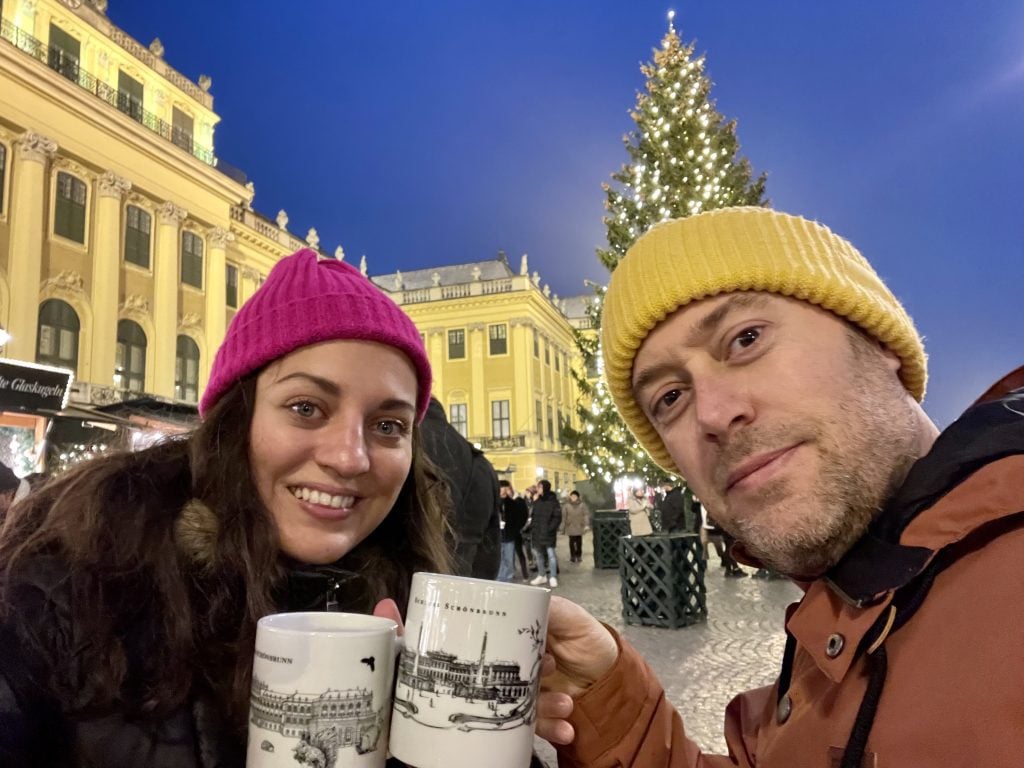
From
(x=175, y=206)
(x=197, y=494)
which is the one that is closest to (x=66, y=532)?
(x=197, y=494)

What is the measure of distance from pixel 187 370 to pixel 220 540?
2090 centimetres

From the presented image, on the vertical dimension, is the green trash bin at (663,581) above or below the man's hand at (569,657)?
below

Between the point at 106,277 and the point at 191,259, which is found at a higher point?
the point at 191,259

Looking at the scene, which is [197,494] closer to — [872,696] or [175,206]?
[872,696]

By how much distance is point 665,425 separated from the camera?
137 cm

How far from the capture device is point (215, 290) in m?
20.8

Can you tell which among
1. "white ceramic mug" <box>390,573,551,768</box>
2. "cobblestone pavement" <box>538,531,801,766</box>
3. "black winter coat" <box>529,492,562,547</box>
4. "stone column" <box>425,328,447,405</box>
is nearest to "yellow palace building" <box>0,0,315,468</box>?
"black winter coat" <box>529,492,562,547</box>

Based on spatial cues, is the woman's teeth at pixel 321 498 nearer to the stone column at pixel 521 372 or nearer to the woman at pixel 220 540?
the woman at pixel 220 540

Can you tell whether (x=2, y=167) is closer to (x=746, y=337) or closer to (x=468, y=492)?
(x=468, y=492)

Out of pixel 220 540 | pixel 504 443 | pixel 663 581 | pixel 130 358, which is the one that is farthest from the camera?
pixel 504 443

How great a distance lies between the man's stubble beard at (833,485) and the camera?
103 centimetres

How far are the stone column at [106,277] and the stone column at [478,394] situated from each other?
18.8 m

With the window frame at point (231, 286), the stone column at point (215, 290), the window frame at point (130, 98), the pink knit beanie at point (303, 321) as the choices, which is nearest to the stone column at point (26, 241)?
the window frame at point (130, 98)

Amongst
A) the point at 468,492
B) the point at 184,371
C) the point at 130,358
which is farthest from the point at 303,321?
the point at 184,371
